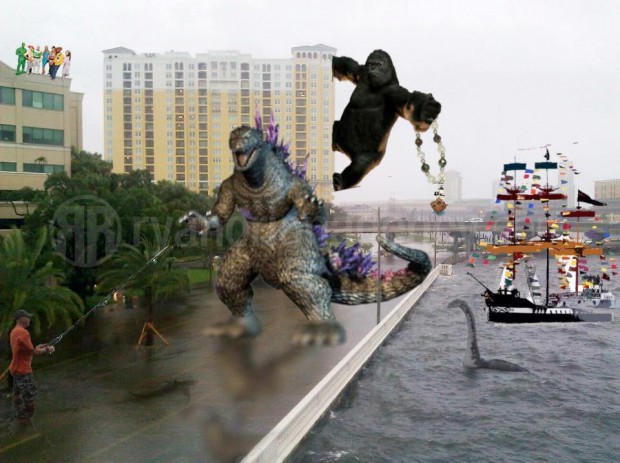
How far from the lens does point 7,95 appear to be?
26969 mm

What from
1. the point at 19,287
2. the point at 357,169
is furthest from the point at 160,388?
the point at 357,169

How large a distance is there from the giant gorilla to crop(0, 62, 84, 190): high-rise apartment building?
74.8ft

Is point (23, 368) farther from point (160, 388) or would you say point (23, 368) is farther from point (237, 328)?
point (237, 328)

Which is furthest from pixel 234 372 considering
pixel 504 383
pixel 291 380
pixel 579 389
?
pixel 579 389

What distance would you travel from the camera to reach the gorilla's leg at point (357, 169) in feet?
23.9

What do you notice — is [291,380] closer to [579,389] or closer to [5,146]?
[579,389]

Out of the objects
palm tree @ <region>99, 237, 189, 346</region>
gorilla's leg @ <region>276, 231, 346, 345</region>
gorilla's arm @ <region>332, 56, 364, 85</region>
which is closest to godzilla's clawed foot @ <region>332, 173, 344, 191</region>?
gorilla's leg @ <region>276, 231, 346, 345</region>

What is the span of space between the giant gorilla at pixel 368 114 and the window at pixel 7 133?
24.1 m

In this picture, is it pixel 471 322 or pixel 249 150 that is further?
pixel 471 322

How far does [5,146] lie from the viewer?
2714 centimetres

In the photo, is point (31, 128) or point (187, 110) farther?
point (187, 110)

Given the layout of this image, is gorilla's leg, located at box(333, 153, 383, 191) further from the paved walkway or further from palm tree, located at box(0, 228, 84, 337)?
palm tree, located at box(0, 228, 84, 337)

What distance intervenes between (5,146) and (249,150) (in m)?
23.9

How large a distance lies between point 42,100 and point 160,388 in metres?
19.7
